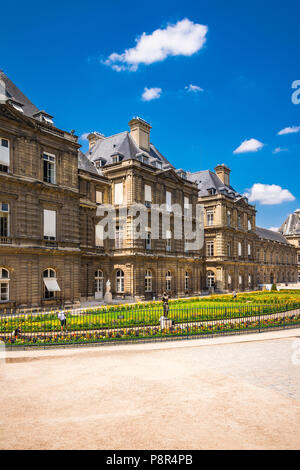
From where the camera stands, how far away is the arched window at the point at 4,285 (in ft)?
92.2

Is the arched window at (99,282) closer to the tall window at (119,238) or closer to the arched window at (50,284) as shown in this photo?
the tall window at (119,238)

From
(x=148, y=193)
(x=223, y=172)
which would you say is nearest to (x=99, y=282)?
(x=148, y=193)

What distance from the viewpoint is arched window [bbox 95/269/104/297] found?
41469 mm

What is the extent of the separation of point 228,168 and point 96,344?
5535cm

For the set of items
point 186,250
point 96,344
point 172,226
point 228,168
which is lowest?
point 96,344

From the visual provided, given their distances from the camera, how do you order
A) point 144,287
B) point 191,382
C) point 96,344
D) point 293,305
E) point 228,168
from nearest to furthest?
point 191,382 < point 96,344 < point 293,305 < point 144,287 < point 228,168

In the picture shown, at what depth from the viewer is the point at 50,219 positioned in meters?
31.8

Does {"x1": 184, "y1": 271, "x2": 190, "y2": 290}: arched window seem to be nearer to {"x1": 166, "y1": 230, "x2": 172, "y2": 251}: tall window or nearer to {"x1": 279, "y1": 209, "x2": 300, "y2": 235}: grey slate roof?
{"x1": 166, "y1": 230, "x2": 172, "y2": 251}: tall window

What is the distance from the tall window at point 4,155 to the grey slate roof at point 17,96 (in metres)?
4.22

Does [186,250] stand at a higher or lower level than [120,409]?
higher

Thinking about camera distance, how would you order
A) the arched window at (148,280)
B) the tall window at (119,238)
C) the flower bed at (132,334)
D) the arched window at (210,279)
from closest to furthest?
the flower bed at (132,334)
the tall window at (119,238)
the arched window at (148,280)
the arched window at (210,279)

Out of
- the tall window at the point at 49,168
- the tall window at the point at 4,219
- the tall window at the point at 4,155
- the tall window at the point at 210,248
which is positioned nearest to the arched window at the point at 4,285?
the tall window at the point at 4,219
